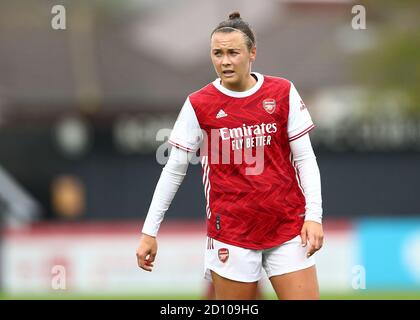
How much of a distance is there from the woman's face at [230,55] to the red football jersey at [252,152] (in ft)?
0.47

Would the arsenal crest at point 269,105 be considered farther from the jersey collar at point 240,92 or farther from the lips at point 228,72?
the lips at point 228,72

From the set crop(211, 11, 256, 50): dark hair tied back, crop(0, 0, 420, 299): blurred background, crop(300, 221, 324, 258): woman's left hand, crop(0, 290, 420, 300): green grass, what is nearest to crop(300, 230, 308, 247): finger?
crop(300, 221, 324, 258): woman's left hand

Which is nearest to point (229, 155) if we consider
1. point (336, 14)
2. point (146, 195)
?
point (146, 195)

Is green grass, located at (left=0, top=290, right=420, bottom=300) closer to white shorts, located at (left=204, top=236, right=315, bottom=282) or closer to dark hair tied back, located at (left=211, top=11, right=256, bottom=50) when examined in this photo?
white shorts, located at (left=204, top=236, right=315, bottom=282)

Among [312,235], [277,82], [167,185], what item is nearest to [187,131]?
[167,185]

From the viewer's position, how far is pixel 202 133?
7.00 meters

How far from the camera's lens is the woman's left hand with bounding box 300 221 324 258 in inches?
265

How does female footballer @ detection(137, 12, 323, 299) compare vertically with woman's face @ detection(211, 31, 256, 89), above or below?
below

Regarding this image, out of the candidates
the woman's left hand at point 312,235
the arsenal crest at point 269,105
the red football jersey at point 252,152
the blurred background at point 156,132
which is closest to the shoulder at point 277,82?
the red football jersey at point 252,152

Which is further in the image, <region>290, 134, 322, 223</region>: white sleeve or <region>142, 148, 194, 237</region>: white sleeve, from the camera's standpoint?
<region>142, 148, 194, 237</region>: white sleeve

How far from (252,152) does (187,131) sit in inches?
16.6

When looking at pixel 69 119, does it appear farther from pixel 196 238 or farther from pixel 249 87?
pixel 249 87

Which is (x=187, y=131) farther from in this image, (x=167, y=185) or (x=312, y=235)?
(x=312, y=235)

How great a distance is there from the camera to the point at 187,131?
695 centimetres
